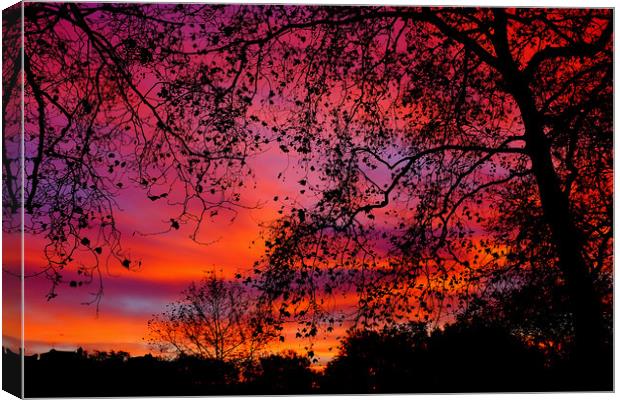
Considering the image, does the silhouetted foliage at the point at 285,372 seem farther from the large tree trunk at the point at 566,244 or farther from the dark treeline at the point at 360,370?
the large tree trunk at the point at 566,244

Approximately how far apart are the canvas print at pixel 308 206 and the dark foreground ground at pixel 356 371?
0.06ft

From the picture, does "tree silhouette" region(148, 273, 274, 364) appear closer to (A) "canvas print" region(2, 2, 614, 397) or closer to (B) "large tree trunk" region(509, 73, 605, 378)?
(A) "canvas print" region(2, 2, 614, 397)

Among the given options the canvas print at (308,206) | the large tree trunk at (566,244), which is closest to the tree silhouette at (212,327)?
the canvas print at (308,206)

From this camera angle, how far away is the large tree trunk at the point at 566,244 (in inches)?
352

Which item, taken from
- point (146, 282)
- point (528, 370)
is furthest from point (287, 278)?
point (528, 370)

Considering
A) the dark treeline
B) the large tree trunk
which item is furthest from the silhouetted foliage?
the large tree trunk

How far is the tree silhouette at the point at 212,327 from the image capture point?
26.8 ft

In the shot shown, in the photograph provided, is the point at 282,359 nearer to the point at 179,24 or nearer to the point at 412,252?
the point at 412,252

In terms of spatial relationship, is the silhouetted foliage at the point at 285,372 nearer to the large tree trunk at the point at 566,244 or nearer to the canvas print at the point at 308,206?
the canvas print at the point at 308,206

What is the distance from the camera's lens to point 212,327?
8.29m

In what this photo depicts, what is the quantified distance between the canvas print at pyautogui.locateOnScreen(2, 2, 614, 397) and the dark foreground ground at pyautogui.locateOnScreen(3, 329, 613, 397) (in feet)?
0.06

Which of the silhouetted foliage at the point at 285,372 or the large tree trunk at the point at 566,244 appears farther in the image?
the large tree trunk at the point at 566,244

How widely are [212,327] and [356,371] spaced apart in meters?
1.31

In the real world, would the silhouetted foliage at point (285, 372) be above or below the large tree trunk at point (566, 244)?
below
